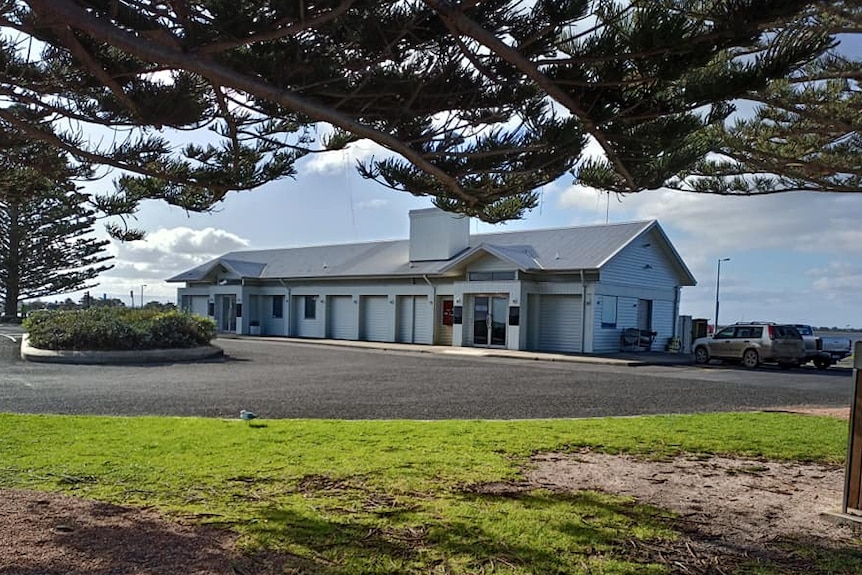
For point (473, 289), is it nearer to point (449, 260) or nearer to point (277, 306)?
point (449, 260)

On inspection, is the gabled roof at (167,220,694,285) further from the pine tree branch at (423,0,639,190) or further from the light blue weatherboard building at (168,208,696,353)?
the pine tree branch at (423,0,639,190)

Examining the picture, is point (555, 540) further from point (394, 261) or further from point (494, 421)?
point (394, 261)

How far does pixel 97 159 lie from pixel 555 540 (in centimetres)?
422

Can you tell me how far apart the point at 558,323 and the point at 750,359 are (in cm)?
705

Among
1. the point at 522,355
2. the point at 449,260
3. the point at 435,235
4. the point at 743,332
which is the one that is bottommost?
the point at 522,355

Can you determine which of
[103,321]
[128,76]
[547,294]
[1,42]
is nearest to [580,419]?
[128,76]

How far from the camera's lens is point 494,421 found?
9.46 m

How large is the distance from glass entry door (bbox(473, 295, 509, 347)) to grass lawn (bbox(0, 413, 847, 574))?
19074 millimetres

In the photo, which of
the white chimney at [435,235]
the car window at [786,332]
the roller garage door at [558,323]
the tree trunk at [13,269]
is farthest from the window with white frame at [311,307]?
the car window at [786,332]

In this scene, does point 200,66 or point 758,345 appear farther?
point 758,345

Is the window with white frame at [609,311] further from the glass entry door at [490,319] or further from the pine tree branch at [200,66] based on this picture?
the pine tree branch at [200,66]

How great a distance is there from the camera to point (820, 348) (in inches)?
933

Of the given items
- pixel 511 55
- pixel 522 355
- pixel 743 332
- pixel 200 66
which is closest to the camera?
pixel 200 66

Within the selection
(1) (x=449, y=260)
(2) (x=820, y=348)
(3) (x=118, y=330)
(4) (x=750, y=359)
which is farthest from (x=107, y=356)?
(2) (x=820, y=348)
